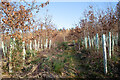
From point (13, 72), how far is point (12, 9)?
4.55m

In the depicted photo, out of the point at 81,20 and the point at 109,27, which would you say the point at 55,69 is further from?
the point at 81,20

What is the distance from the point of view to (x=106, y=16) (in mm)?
11133

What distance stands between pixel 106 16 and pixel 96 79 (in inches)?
277

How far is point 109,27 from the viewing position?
11.2m

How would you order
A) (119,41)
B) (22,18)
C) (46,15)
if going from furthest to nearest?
1. (46,15)
2. (119,41)
3. (22,18)

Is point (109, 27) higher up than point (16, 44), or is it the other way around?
point (109, 27)

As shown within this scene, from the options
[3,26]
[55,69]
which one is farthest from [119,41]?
[3,26]

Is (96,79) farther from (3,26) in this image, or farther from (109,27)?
(3,26)

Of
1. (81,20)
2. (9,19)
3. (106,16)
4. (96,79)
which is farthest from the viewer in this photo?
(81,20)

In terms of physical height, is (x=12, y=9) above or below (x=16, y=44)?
above

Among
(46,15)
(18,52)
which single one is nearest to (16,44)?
(18,52)

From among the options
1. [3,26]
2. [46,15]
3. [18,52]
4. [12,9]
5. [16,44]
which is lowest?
[18,52]

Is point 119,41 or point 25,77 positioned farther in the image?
point 119,41

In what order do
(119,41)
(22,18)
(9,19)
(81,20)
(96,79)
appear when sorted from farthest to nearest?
(81,20)
(119,41)
(22,18)
(9,19)
(96,79)
